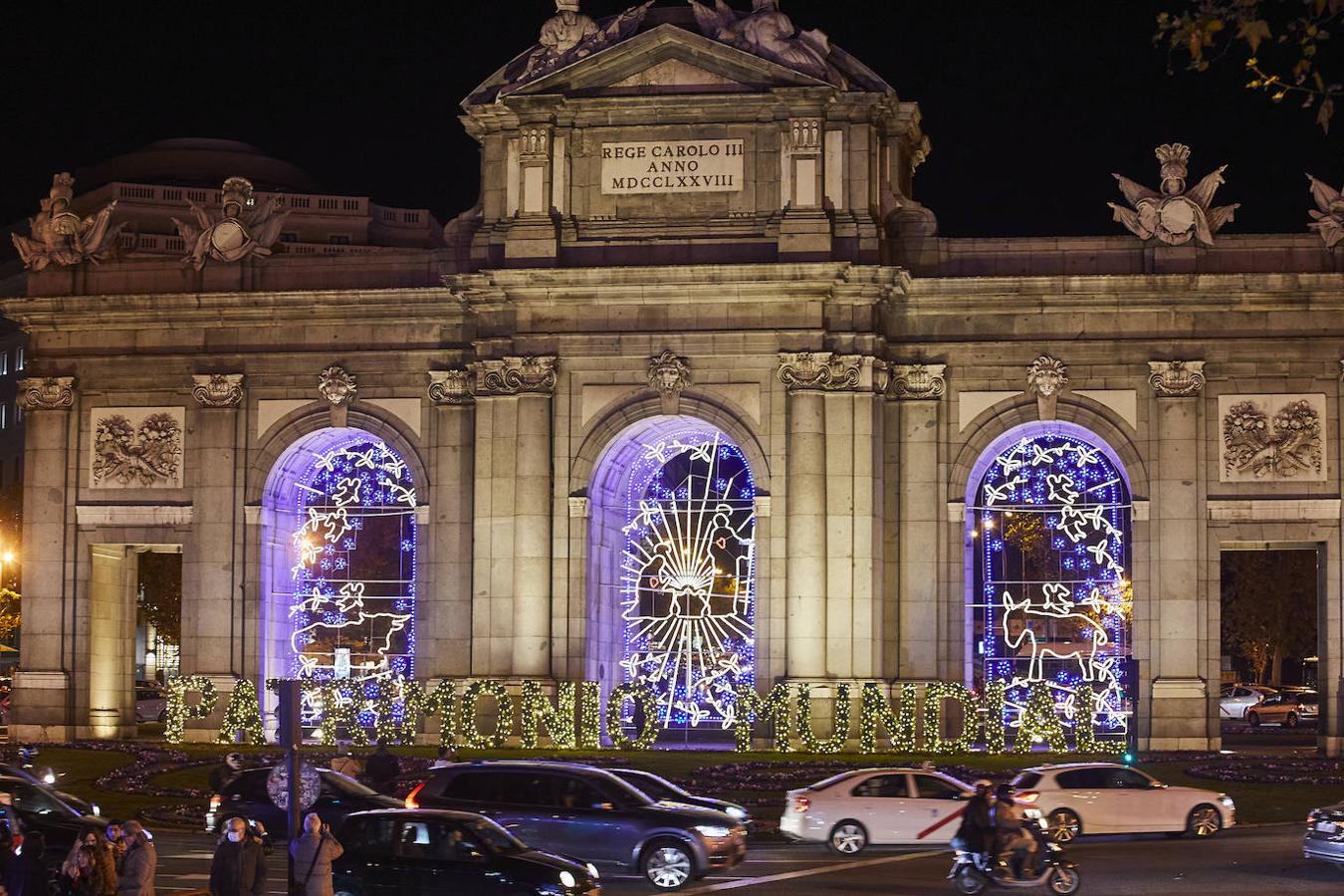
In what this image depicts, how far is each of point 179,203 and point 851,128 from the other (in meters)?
58.0

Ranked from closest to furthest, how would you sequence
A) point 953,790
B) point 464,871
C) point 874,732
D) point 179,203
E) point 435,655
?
1. point 464,871
2. point 953,790
3. point 874,732
4. point 435,655
5. point 179,203

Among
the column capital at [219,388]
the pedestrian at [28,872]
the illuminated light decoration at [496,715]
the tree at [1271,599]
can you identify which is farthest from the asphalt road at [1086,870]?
the tree at [1271,599]

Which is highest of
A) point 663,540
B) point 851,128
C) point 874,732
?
point 851,128

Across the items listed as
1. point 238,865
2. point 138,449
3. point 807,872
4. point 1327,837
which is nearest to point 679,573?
point 138,449

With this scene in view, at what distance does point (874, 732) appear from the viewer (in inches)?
2149

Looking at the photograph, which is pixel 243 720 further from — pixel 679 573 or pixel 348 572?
pixel 679 573

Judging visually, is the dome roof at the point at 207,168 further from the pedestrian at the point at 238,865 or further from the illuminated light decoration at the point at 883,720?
the pedestrian at the point at 238,865

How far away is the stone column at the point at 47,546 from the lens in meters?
59.9

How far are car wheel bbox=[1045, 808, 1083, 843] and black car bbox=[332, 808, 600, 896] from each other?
11.7 metres

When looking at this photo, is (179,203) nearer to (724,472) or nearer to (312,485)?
(312,485)

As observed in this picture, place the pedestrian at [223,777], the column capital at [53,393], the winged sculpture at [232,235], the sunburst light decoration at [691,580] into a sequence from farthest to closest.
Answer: the column capital at [53,393], the winged sculpture at [232,235], the sunburst light decoration at [691,580], the pedestrian at [223,777]

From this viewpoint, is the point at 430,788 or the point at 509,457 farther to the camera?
the point at 509,457

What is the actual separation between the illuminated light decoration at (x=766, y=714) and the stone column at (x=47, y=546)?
1862 cm

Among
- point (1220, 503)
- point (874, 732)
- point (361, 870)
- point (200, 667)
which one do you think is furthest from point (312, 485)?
point (361, 870)
